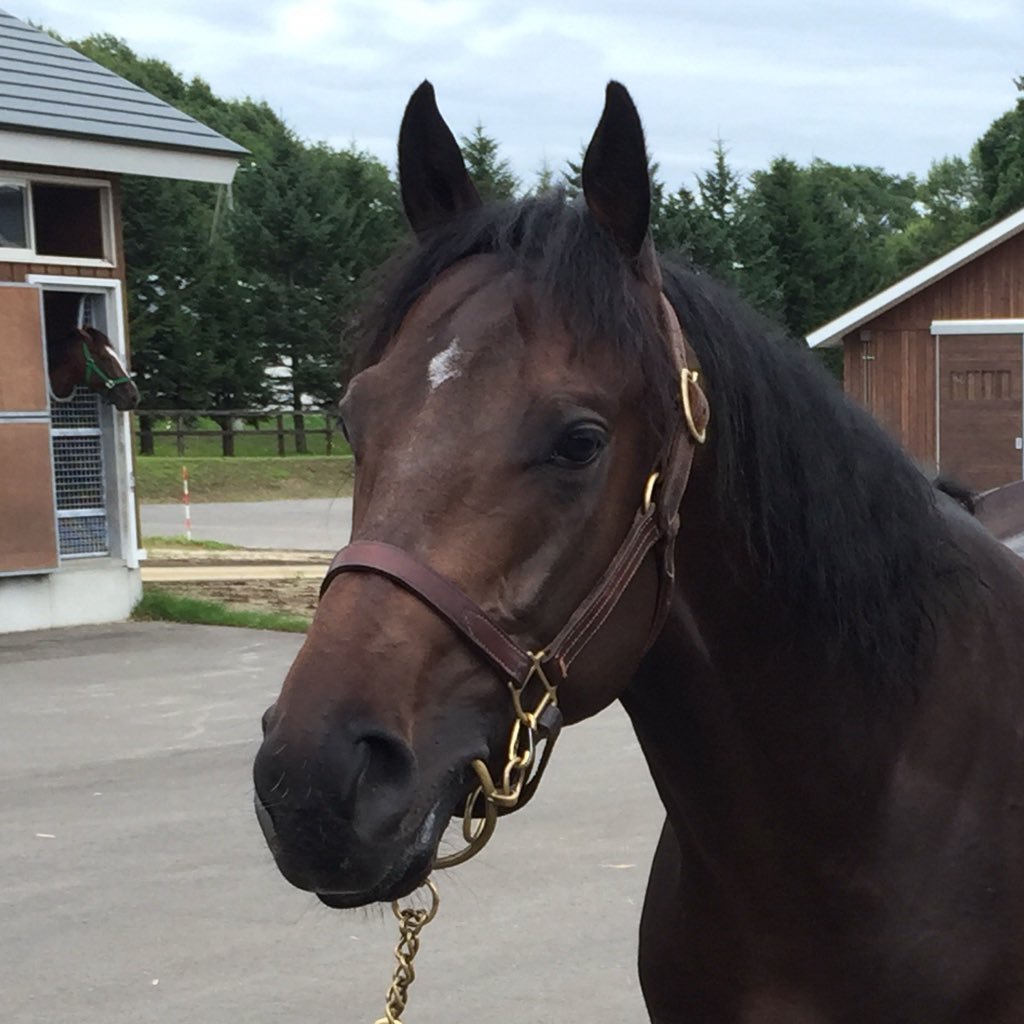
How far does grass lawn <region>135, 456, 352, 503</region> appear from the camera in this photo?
26891mm

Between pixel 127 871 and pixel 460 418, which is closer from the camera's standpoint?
pixel 460 418

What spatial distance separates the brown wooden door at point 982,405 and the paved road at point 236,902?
12767 mm

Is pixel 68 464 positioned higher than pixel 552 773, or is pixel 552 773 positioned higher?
pixel 68 464

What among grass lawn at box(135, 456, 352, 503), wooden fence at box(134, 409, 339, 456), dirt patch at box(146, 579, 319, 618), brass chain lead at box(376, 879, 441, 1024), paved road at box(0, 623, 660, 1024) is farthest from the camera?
wooden fence at box(134, 409, 339, 456)

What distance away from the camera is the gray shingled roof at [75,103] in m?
10.8

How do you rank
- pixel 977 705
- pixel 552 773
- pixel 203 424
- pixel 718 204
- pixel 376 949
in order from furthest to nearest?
pixel 203 424, pixel 718 204, pixel 552 773, pixel 376 949, pixel 977 705

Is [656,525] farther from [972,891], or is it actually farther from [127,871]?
[127,871]

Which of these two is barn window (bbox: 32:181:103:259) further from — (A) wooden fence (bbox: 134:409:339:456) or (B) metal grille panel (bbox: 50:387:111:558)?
(A) wooden fence (bbox: 134:409:339:456)

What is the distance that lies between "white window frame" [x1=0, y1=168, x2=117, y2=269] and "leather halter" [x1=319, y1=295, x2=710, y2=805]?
32.5ft

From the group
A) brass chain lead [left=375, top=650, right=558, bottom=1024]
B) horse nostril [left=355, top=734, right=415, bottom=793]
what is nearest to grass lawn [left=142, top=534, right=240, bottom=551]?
brass chain lead [left=375, top=650, right=558, bottom=1024]

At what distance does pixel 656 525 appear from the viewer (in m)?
1.84

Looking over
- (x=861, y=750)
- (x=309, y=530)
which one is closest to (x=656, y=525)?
(x=861, y=750)

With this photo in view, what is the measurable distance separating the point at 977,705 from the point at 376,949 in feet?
9.70

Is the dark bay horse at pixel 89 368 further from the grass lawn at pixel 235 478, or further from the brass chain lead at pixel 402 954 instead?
the grass lawn at pixel 235 478
